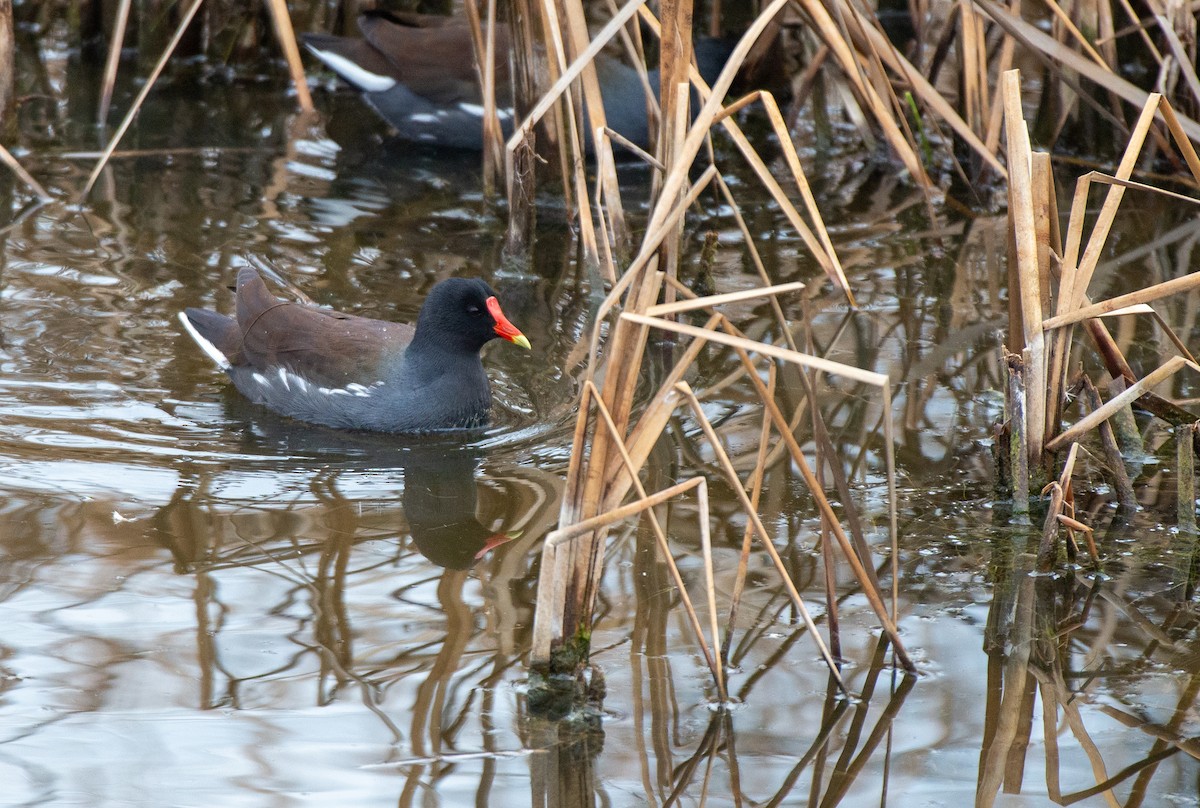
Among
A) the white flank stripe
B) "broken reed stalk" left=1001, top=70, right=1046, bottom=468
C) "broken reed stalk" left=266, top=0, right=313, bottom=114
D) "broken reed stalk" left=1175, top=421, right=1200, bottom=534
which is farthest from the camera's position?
the white flank stripe

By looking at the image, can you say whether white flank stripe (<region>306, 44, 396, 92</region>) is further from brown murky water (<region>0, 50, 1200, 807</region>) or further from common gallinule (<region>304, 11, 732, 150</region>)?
brown murky water (<region>0, 50, 1200, 807</region>)

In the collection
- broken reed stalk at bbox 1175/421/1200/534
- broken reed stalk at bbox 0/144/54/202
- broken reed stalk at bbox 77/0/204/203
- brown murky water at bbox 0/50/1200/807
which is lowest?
brown murky water at bbox 0/50/1200/807

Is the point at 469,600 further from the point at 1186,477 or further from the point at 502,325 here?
the point at 1186,477

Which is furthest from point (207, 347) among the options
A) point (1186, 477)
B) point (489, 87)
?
point (1186, 477)

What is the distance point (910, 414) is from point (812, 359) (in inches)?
72.4

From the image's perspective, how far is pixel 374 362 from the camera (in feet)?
13.8

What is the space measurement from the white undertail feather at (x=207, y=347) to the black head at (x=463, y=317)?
0.72 metres

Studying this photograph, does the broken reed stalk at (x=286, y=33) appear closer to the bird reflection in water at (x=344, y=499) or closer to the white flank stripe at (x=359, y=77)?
the white flank stripe at (x=359, y=77)

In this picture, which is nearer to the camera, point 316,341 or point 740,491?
point 740,491

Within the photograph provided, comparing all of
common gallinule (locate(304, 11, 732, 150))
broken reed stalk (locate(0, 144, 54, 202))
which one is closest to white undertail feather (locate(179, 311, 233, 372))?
broken reed stalk (locate(0, 144, 54, 202))

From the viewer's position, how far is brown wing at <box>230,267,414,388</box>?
4191 mm

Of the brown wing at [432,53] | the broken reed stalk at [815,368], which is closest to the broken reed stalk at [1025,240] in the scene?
the broken reed stalk at [815,368]

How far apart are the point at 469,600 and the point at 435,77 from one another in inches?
162

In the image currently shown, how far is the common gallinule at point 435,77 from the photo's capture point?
21.1 feet
